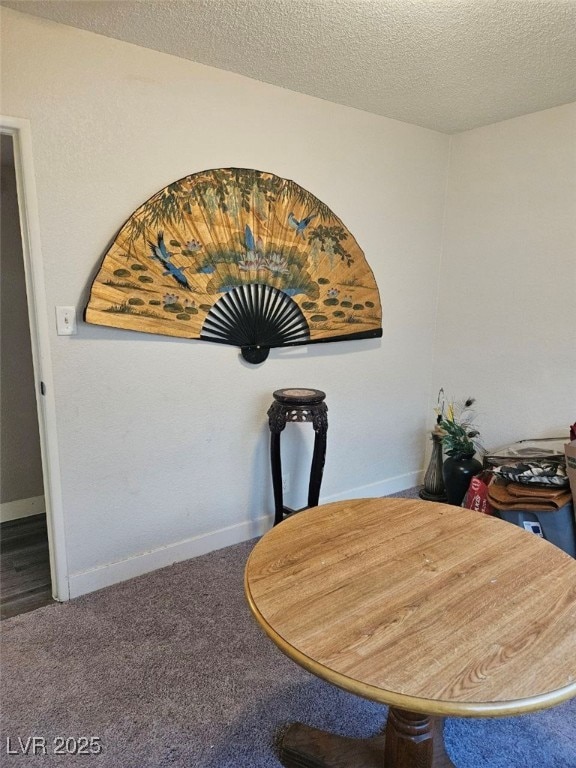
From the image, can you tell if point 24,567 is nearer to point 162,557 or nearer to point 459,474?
point 162,557

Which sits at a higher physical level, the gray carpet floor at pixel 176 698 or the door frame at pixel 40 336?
the door frame at pixel 40 336

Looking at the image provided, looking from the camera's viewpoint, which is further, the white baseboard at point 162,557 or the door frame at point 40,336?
the white baseboard at point 162,557

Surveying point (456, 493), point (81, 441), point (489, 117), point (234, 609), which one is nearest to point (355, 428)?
point (456, 493)

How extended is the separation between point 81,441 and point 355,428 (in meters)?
1.65

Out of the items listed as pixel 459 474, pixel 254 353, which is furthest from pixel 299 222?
pixel 459 474

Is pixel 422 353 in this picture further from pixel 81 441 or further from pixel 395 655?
pixel 395 655

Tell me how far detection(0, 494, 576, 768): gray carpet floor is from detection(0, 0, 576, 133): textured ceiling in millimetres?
2342

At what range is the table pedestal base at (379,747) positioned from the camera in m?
1.24

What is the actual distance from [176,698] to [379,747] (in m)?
0.69

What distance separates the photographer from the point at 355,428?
10.2ft

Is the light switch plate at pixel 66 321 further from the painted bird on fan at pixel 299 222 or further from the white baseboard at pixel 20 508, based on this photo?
the white baseboard at pixel 20 508

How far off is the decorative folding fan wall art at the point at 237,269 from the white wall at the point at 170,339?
69mm

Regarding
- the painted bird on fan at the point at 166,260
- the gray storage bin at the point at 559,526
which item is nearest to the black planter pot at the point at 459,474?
the gray storage bin at the point at 559,526

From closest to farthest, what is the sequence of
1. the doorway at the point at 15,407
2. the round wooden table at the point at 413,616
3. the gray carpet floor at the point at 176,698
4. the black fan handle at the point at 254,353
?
the round wooden table at the point at 413,616
the gray carpet floor at the point at 176,698
the black fan handle at the point at 254,353
the doorway at the point at 15,407
